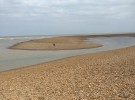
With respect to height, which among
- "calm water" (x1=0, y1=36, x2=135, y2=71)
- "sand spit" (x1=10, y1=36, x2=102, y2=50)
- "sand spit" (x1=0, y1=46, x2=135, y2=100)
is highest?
"sand spit" (x1=0, y1=46, x2=135, y2=100)

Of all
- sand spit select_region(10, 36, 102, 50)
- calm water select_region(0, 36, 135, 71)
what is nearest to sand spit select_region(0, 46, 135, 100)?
calm water select_region(0, 36, 135, 71)

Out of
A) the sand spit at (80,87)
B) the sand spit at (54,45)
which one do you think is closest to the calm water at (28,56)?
the sand spit at (54,45)

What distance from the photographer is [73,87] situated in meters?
10.7

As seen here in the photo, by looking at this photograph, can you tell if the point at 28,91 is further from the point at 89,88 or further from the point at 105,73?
the point at 105,73

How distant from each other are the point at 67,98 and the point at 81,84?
78.4 inches

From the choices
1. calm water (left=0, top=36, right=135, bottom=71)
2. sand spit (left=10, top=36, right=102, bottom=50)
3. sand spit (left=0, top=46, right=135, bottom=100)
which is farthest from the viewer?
sand spit (left=10, top=36, right=102, bottom=50)

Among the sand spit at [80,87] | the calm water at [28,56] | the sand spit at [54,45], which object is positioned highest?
the sand spit at [80,87]

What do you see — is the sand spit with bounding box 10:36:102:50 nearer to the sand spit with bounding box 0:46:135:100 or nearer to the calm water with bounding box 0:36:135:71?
the calm water with bounding box 0:36:135:71

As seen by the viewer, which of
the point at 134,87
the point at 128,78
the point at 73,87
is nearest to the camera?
the point at 134,87

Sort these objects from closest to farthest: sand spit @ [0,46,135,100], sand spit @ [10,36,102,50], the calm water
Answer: sand spit @ [0,46,135,100]
the calm water
sand spit @ [10,36,102,50]

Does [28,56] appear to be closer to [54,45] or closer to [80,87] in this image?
[54,45]

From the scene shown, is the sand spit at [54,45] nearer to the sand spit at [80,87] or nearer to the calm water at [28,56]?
the calm water at [28,56]

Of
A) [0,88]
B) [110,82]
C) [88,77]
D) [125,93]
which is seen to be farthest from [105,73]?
[0,88]

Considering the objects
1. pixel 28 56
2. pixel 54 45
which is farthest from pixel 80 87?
pixel 54 45
